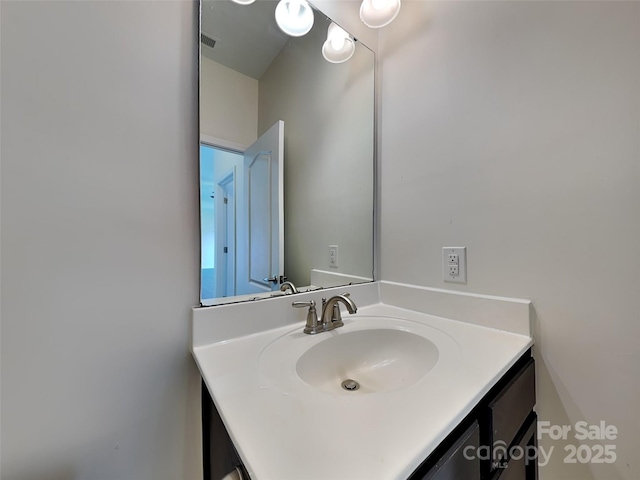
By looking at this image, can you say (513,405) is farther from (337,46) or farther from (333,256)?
(337,46)

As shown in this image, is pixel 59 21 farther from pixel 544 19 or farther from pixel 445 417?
pixel 544 19

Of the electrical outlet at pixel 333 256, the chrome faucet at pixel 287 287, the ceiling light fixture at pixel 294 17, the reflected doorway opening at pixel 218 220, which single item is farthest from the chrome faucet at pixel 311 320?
the ceiling light fixture at pixel 294 17

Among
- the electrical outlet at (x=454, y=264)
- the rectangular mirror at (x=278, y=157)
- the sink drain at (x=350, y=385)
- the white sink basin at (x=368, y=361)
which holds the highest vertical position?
the rectangular mirror at (x=278, y=157)

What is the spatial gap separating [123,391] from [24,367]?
0.20 metres

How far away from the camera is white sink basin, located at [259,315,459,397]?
27.7 inches

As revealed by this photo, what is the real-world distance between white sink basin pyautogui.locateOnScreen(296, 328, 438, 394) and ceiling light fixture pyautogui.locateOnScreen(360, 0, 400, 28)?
1.23m

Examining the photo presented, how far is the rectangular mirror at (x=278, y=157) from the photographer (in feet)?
2.67

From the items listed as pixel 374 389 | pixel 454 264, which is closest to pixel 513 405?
pixel 374 389

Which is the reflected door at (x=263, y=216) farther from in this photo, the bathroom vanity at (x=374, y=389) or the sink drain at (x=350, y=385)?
the sink drain at (x=350, y=385)

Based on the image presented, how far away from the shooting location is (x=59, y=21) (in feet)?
1.91

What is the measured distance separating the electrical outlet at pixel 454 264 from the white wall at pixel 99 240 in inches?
34.2

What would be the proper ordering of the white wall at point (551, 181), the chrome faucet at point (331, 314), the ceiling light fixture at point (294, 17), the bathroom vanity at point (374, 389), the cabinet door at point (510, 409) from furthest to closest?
the ceiling light fixture at point (294, 17), the chrome faucet at point (331, 314), the white wall at point (551, 181), the cabinet door at point (510, 409), the bathroom vanity at point (374, 389)

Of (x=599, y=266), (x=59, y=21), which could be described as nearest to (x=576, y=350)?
(x=599, y=266)

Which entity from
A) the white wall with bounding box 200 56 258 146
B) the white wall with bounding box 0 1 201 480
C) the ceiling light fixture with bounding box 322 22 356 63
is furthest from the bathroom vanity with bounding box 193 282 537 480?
the ceiling light fixture with bounding box 322 22 356 63
